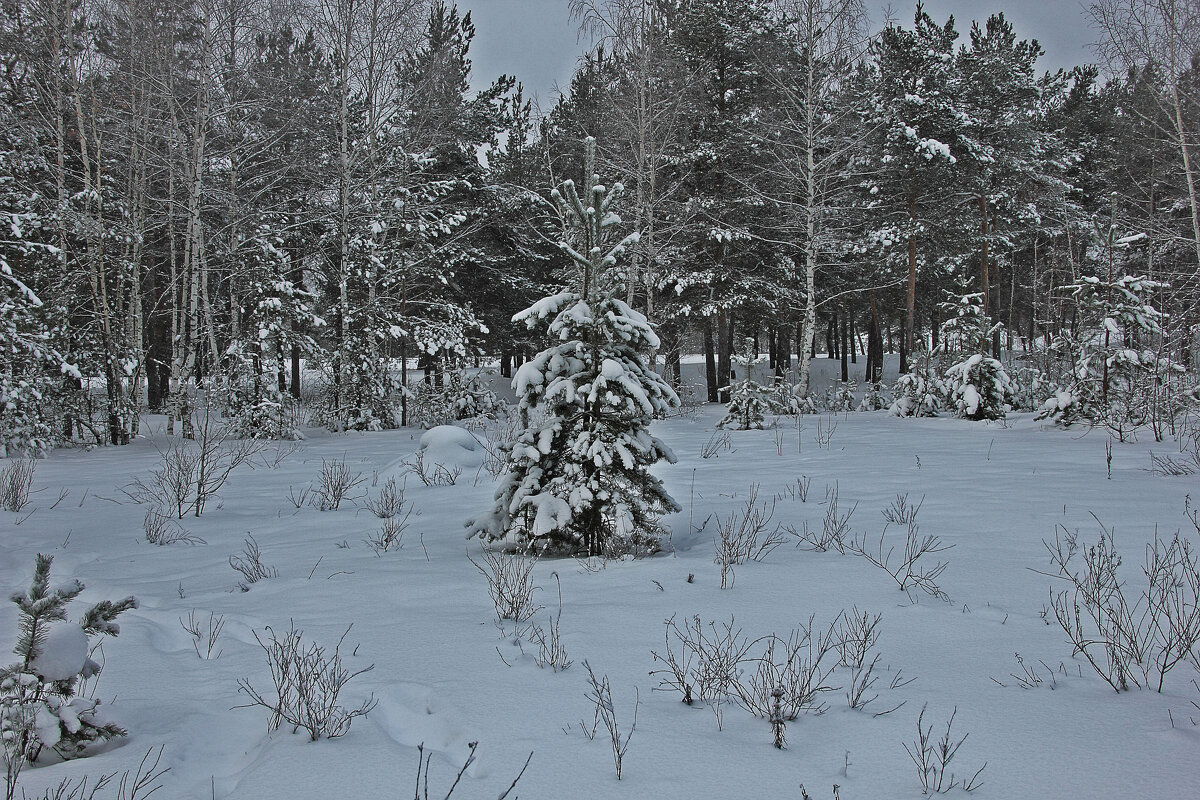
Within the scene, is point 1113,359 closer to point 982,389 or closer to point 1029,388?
point 982,389

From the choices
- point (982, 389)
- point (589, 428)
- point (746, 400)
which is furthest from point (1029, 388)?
point (589, 428)

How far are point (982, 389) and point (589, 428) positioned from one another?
36.2 ft

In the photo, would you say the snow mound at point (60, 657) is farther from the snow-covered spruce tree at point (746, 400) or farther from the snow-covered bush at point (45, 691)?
the snow-covered spruce tree at point (746, 400)

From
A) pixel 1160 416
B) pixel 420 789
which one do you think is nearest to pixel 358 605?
pixel 420 789

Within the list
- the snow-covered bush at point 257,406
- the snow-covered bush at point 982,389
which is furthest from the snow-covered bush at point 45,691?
the snow-covered bush at point 982,389

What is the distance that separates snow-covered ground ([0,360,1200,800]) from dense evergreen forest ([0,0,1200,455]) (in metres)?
Answer: 5.32

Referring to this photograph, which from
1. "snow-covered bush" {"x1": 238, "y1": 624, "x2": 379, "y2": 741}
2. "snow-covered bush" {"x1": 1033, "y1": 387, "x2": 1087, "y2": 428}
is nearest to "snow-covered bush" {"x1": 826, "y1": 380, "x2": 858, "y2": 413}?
"snow-covered bush" {"x1": 1033, "y1": 387, "x2": 1087, "y2": 428}

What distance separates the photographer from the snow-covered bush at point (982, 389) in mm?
12359

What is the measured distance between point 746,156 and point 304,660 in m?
20.3

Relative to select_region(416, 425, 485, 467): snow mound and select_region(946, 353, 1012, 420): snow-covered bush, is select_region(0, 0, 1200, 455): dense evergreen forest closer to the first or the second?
select_region(946, 353, 1012, 420): snow-covered bush

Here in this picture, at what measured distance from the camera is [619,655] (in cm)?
300

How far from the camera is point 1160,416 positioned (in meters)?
9.14

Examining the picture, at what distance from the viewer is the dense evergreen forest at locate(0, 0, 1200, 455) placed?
11.9 metres

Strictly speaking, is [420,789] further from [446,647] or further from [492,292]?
[492,292]
